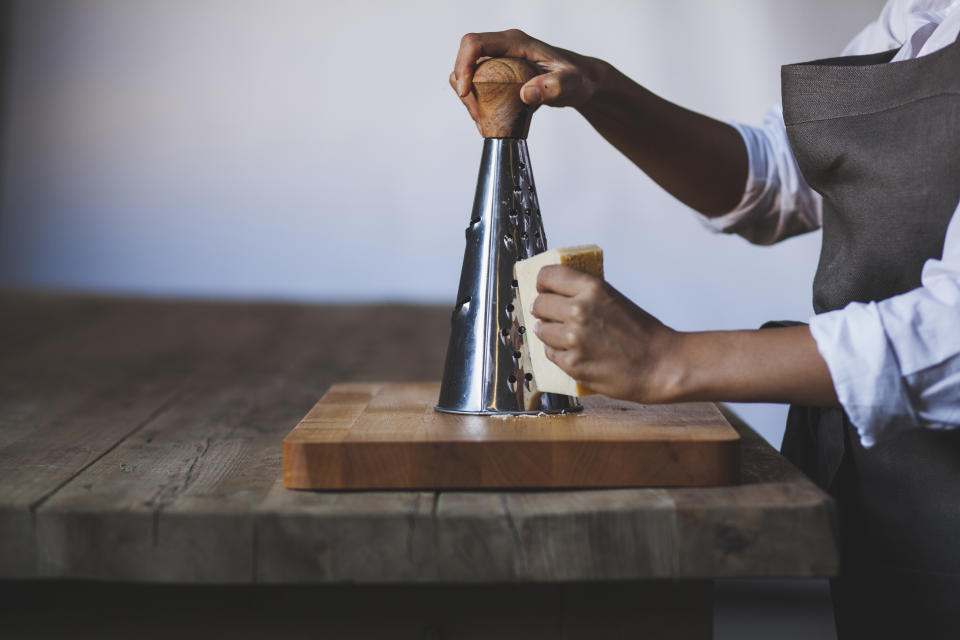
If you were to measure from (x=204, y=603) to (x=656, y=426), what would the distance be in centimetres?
36

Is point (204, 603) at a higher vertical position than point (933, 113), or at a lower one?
lower

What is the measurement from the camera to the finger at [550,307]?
0.64 meters

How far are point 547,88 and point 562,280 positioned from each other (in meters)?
0.21

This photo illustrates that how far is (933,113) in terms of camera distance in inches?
29.1

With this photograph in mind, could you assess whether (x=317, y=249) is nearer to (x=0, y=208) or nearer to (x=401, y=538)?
(x=0, y=208)

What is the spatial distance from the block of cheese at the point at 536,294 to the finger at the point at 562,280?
13mm

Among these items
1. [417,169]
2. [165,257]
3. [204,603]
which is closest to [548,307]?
[204,603]

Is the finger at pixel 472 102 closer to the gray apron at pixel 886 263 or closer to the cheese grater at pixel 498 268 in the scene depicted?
the cheese grater at pixel 498 268

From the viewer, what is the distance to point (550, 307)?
654mm

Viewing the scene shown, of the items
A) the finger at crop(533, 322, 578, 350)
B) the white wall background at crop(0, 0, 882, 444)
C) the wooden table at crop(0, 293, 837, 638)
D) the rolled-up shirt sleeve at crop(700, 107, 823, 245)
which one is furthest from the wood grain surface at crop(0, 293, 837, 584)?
the white wall background at crop(0, 0, 882, 444)

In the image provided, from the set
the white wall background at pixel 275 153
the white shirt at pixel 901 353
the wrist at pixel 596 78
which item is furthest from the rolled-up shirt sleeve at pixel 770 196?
the white wall background at pixel 275 153

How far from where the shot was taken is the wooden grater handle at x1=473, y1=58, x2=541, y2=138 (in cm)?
76

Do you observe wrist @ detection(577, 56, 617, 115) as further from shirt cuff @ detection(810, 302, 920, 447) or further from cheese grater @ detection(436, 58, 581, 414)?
shirt cuff @ detection(810, 302, 920, 447)

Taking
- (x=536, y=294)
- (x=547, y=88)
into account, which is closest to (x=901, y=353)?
(x=536, y=294)
